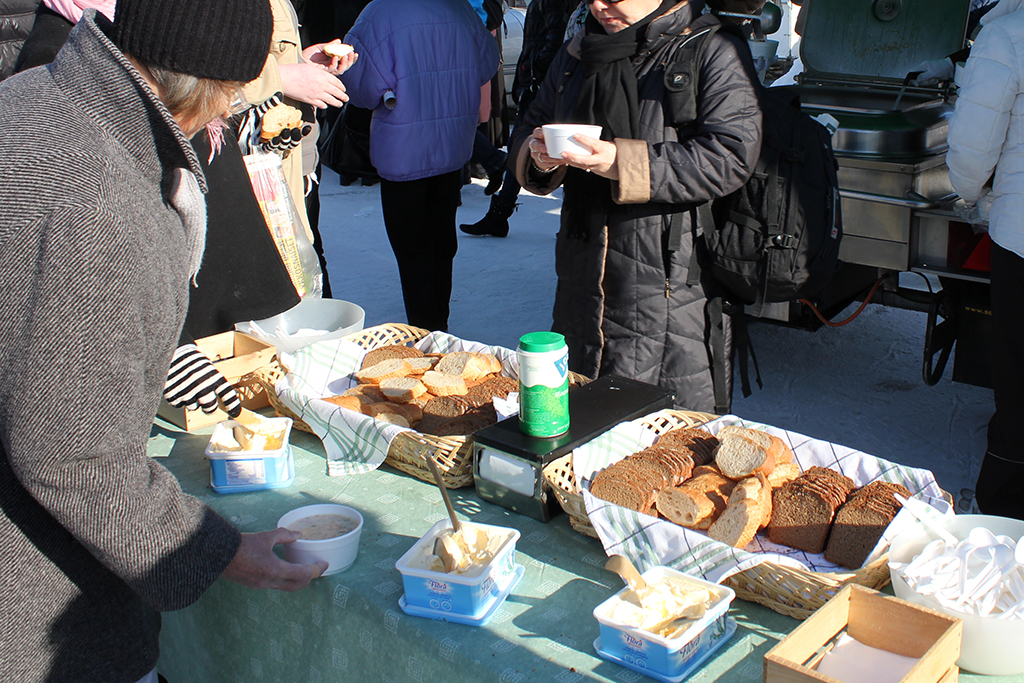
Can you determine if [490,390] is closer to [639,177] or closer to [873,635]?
[639,177]

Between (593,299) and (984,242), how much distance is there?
1.40 m

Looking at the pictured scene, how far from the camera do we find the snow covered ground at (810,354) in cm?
350

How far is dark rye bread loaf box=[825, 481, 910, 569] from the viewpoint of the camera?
1.33 meters

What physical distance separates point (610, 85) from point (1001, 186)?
1131 millimetres

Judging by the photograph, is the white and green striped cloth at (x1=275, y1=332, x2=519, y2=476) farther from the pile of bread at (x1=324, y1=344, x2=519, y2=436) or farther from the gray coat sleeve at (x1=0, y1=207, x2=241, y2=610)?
the gray coat sleeve at (x1=0, y1=207, x2=241, y2=610)

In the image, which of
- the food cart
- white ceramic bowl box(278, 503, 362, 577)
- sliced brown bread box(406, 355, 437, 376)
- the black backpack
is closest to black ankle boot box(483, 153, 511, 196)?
the food cart

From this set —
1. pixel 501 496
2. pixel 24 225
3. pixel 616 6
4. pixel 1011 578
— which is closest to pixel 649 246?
pixel 616 6

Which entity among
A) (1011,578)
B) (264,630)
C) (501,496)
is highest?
(1011,578)

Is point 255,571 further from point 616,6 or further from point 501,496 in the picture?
point 616,6

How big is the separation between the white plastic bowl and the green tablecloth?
48 cm

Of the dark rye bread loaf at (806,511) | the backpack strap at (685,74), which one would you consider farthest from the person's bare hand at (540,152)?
the dark rye bread loaf at (806,511)

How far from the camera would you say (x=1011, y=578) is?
112cm

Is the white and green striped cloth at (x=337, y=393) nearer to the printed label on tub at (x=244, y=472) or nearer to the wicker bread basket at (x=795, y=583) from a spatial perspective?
the printed label on tub at (x=244, y=472)

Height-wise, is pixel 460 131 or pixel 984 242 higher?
pixel 460 131
